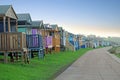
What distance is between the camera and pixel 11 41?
991 inches

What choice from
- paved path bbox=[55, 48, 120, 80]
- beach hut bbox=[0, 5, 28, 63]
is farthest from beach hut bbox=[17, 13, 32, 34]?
beach hut bbox=[0, 5, 28, 63]

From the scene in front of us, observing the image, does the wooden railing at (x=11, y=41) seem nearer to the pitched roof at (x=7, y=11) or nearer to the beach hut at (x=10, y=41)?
the beach hut at (x=10, y=41)

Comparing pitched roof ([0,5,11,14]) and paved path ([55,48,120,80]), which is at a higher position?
pitched roof ([0,5,11,14])

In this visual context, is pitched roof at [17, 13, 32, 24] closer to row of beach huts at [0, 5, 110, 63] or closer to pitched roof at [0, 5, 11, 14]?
row of beach huts at [0, 5, 110, 63]

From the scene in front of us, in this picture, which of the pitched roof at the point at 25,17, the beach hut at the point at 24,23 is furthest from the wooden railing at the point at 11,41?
the pitched roof at the point at 25,17

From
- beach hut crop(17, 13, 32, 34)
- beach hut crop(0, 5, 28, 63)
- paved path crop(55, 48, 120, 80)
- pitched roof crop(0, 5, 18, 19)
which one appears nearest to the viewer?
paved path crop(55, 48, 120, 80)

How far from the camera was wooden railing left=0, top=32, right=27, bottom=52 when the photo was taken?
25.0 m

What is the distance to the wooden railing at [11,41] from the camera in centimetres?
2505

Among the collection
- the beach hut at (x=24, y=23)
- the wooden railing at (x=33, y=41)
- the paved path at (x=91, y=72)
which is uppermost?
the beach hut at (x=24, y=23)

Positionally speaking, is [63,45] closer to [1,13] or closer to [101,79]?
[1,13]

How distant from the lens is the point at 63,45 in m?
65.8

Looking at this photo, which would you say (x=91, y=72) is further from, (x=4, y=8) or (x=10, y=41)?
(x=4, y=8)

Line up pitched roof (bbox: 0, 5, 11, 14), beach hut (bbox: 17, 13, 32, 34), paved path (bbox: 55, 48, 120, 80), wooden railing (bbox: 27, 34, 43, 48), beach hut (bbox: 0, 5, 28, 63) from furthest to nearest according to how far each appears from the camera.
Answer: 1. beach hut (bbox: 17, 13, 32, 34)
2. wooden railing (bbox: 27, 34, 43, 48)
3. pitched roof (bbox: 0, 5, 11, 14)
4. beach hut (bbox: 0, 5, 28, 63)
5. paved path (bbox: 55, 48, 120, 80)

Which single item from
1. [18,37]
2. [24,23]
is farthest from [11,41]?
[24,23]
